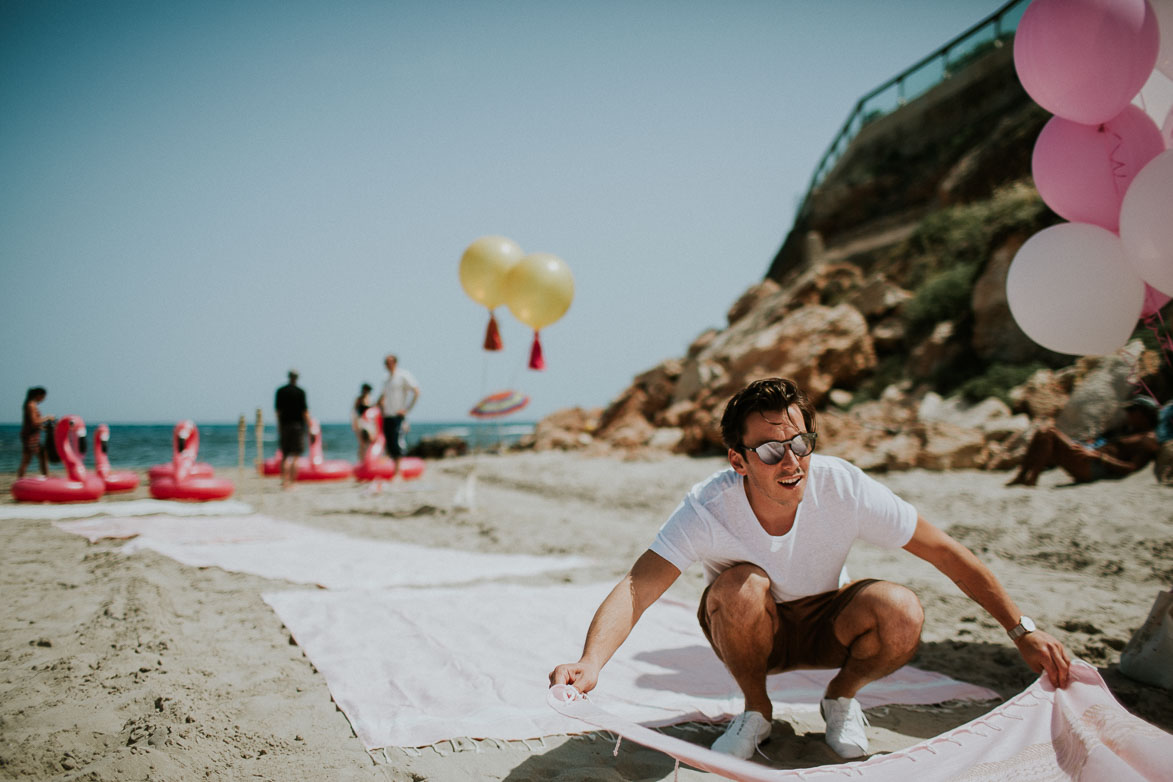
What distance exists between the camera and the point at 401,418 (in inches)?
374

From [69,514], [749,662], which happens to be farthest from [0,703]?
[69,514]

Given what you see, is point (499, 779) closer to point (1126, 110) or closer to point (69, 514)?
point (1126, 110)

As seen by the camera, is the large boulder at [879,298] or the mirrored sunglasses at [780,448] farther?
the large boulder at [879,298]

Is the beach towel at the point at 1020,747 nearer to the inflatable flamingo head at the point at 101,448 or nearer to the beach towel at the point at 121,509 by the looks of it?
the beach towel at the point at 121,509

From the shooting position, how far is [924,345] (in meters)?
11.1

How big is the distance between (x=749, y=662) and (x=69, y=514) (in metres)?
7.57

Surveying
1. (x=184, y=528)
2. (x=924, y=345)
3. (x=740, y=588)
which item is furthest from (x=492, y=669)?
(x=924, y=345)

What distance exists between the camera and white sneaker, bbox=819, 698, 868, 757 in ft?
7.13

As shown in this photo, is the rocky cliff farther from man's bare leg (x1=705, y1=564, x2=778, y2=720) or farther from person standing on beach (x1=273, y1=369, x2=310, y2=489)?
person standing on beach (x1=273, y1=369, x2=310, y2=489)

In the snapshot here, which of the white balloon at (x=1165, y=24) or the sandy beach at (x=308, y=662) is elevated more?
the white balloon at (x=1165, y=24)

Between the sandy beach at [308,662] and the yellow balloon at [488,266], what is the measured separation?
10.1ft

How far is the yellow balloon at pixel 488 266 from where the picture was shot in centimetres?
828

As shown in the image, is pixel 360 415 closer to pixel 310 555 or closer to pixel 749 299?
pixel 310 555

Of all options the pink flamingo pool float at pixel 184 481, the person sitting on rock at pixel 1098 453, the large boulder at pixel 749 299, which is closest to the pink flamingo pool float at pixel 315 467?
the pink flamingo pool float at pixel 184 481
